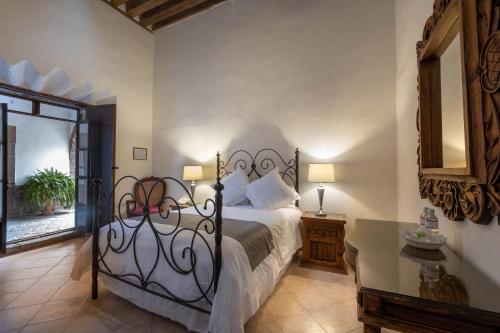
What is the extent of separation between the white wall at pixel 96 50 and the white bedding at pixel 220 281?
2.61 metres

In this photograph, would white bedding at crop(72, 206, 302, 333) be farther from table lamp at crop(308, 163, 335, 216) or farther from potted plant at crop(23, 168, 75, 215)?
potted plant at crop(23, 168, 75, 215)

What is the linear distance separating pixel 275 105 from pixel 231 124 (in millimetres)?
813

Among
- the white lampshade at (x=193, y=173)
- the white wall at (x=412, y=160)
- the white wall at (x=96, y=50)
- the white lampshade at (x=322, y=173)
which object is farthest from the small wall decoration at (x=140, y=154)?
the white wall at (x=412, y=160)

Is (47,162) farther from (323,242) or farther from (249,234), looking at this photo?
(323,242)

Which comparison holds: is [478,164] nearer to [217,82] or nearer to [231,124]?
[231,124]

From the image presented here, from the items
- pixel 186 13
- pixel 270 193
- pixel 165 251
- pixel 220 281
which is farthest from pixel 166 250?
pixel 186 13

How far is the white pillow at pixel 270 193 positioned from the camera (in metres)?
3.00

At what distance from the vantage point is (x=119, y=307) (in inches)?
78.4

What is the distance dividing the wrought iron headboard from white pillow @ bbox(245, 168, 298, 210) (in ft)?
1.10

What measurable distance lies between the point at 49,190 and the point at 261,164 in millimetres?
5320

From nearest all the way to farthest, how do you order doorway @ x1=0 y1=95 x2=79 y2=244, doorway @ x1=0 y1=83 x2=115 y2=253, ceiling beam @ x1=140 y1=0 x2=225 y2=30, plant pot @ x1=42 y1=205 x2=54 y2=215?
doorway @ x1=0 y1=83 x2=115 y2=253
ceiling beam @ x1=140 y1=0 x2=225 y2=30
doorway @ x1=0 y1=95 x2=79 y2=244
plant pot @ x1=42 y1=205 x2=54 y2=215

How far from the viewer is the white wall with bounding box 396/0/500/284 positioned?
1002mm

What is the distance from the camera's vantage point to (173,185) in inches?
176

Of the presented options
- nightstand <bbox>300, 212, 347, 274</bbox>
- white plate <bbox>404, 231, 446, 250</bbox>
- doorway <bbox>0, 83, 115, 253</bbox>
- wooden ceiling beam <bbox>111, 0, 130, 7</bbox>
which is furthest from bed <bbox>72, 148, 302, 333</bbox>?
wooden ceiling beam <bbox>111, 0, 130, 7</bbox>
